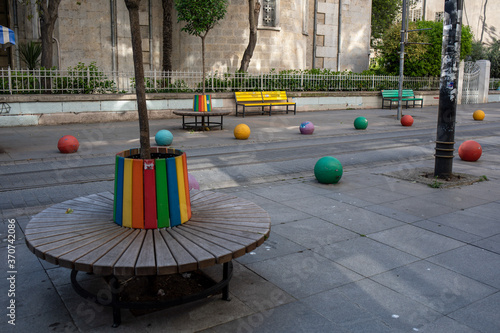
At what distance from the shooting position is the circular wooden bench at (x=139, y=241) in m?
3.04

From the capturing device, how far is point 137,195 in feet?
11.8

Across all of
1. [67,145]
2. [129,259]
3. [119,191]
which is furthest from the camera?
[67,145]

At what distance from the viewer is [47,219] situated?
3.86 meters

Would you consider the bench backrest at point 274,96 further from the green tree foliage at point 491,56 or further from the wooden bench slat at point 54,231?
the green tree foliage at point 491,56

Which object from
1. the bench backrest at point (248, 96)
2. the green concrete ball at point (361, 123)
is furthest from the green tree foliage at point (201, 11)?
the green concrete ball at point (361, 123)

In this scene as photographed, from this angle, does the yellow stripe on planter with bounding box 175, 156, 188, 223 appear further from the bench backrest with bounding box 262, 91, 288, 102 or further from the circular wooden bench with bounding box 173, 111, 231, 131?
the bench backrest with bounding box 262, 91, 288, 102

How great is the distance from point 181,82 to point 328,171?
13585mm

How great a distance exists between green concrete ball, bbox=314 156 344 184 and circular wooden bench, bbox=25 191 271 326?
384cm

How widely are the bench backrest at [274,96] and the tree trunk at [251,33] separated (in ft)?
9.65

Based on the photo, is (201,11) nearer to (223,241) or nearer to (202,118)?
Result: (202,118)

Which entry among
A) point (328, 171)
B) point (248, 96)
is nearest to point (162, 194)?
point (328, 171)

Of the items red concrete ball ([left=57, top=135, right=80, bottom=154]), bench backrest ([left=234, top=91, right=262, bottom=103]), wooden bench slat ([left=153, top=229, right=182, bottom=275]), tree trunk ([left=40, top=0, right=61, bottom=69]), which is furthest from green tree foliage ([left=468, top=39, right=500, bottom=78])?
wooden bench slat ([left=153, top=229, right=182, bottom=275])

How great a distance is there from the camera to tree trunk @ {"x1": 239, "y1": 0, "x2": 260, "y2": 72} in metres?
23.2

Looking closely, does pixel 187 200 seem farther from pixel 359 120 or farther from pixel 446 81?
pixel 359 120
